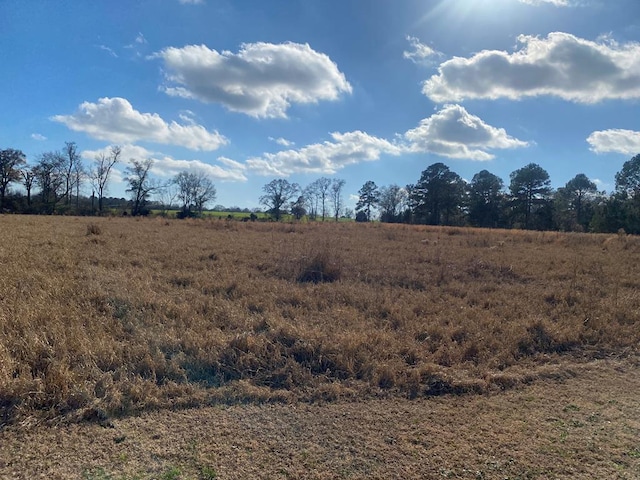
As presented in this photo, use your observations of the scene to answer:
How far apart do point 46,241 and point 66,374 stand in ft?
38.0

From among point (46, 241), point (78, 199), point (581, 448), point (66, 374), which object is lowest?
point (581, 448)

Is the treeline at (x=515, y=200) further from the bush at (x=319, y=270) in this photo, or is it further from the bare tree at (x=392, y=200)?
the bush at (x=319, y=270)

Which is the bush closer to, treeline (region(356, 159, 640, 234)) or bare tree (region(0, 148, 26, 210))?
treeline (region(356, 159, 640, 234))

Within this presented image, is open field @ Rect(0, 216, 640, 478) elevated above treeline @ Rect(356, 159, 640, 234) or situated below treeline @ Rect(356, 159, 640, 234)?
below

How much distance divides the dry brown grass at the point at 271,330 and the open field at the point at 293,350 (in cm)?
2

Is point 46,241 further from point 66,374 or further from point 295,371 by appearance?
point 295,371

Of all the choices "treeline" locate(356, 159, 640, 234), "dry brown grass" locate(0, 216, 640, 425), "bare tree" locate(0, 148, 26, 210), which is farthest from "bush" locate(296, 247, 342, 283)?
"bare tree" locate(0, 148, 26, 210)

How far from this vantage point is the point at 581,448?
9.51ft

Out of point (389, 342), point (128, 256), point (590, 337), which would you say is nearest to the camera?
point (389, 342)

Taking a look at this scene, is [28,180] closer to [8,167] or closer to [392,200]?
[8,167]

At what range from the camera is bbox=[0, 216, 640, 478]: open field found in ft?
10.3

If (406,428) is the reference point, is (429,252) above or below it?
above

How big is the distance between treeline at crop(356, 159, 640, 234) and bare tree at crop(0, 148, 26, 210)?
61.7m

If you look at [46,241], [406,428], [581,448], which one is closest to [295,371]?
[406,428]
